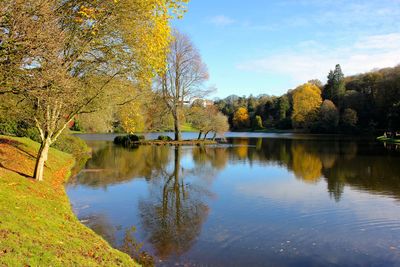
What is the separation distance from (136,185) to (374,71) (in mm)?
94319

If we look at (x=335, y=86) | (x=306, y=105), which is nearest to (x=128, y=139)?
(x=306, y=105)

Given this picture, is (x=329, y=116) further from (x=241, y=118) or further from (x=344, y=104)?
(x=241, y=118)

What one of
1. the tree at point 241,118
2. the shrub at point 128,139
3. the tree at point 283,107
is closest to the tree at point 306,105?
the tree at point 283,107

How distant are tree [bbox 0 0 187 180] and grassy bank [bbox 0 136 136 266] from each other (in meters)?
3.04

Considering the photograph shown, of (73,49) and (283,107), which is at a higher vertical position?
(283,107)

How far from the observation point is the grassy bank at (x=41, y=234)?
7.00 metres

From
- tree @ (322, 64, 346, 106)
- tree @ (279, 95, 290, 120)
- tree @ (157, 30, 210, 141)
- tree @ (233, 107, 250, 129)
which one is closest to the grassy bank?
tree @ (157, 30, 210, 141)

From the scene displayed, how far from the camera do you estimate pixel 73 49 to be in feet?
49.9

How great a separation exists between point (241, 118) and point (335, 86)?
36661 mm

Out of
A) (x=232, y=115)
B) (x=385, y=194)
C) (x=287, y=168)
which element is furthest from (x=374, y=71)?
(x=385, y=194)

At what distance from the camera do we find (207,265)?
30.3 ft

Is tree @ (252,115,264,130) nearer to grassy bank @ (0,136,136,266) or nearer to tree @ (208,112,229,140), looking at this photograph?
tree @ (208,112,229,140)

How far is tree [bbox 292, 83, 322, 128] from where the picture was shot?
97375mm

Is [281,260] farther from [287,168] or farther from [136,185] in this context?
[287,168]
